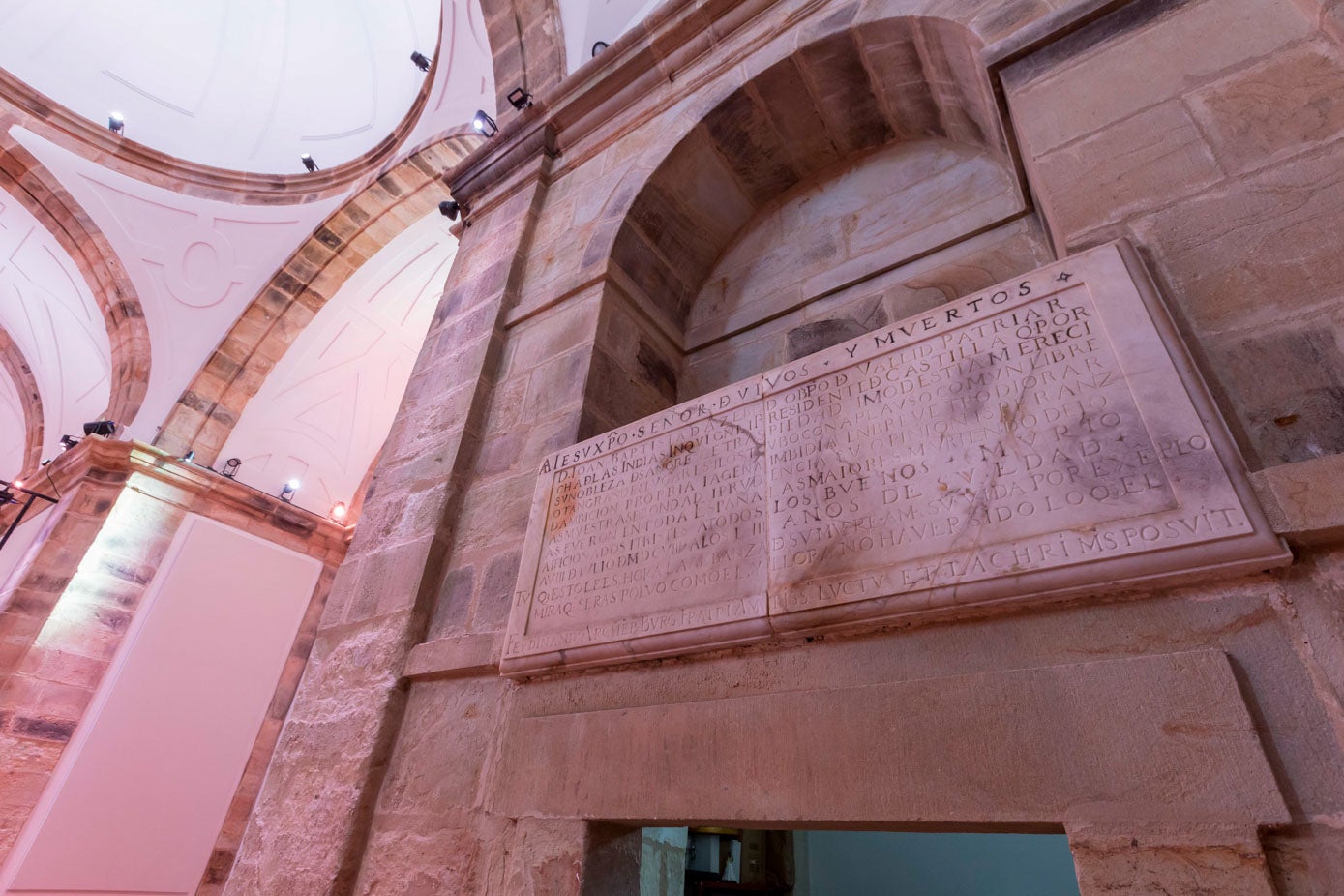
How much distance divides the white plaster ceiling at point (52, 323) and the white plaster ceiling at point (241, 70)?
144 centimetres

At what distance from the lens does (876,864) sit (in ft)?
16.5

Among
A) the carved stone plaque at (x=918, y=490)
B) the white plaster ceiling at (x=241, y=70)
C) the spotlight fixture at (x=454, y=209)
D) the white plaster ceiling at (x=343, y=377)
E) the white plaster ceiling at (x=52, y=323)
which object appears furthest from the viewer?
the white plaster ceiling at (x=241, y=70)

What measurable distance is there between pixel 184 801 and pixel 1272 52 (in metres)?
7.47

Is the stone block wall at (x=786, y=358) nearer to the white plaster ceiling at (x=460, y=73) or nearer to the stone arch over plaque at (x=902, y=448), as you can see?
the stone arch over plaque at (x=902, y=448)

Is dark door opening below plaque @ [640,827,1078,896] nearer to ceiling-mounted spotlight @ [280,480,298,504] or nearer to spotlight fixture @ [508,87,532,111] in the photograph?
spotlight fixture @ [508,87,532,111]

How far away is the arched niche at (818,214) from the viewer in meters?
2.38

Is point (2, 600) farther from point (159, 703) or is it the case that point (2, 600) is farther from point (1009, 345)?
point (1009, 345)

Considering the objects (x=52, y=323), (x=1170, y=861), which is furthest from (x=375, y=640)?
(x=52, y=323)

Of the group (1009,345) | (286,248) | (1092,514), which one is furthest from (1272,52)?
(286,248)

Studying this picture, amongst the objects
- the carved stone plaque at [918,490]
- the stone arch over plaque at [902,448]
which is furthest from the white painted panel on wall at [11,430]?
the carved stone plaque at [918,490]

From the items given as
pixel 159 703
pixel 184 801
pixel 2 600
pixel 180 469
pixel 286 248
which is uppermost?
pixel 286 248

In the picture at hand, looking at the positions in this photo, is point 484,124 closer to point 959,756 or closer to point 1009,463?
point 1009,463

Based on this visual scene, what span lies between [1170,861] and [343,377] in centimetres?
785

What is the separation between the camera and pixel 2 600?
498 centimetres
